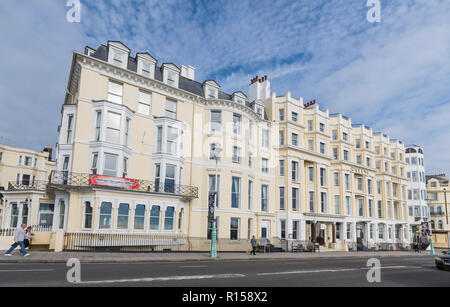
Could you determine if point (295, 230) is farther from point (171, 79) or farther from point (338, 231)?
point (171, 79)

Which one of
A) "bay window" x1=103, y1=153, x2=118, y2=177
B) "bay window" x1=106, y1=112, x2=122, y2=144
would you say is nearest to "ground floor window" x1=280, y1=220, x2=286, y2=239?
"bay window" x1=103, y1=153, x2=118, y2=177

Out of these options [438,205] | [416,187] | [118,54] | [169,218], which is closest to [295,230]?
[169,218]

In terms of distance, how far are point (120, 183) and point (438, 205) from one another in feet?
224

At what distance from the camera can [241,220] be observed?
2661cm

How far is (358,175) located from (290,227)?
17241 mm

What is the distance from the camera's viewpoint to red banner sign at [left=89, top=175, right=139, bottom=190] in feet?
65.7

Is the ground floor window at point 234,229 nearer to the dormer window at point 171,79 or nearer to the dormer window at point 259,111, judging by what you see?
the dormer window at point 259,111

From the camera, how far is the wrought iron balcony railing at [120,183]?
20125 millimetres

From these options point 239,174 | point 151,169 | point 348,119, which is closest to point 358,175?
point 348,119

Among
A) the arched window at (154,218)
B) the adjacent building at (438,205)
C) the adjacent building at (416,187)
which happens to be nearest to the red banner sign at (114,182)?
the arched window at (154,218)

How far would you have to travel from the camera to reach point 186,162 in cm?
2581

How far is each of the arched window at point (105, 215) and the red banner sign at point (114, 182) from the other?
1.38 metres

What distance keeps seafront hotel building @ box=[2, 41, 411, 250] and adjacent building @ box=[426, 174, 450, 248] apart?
33196 mm

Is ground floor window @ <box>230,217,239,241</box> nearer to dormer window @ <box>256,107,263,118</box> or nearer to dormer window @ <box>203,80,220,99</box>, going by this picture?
dormer window @ <box>203,80,220,99</box>
